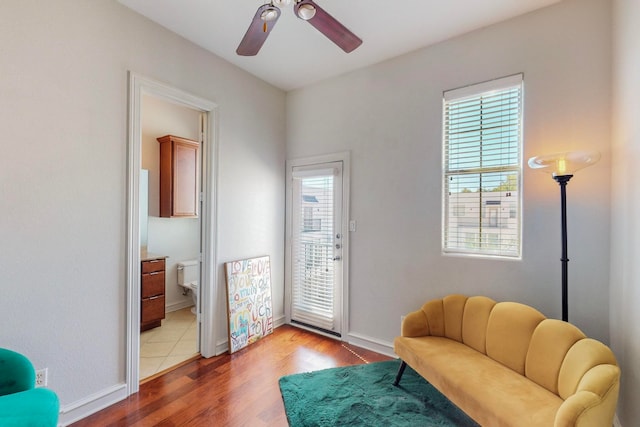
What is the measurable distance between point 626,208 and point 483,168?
36.4 inches

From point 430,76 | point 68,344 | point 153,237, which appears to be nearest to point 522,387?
point 430,76

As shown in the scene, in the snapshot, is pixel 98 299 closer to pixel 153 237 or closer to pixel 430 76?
pixel 153 237

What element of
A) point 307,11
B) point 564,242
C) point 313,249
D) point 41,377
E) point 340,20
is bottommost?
point 41,377

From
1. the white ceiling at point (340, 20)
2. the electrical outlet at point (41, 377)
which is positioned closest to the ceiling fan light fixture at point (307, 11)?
the white ceiling at point (340, 20)

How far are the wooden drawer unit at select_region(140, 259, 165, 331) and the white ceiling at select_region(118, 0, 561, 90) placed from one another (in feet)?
7.98

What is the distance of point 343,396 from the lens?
6.90ft

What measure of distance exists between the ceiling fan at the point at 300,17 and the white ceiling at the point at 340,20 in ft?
1.62

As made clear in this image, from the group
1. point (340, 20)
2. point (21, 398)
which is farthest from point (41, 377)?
point (340, 20)

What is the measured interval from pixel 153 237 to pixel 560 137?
4461mm

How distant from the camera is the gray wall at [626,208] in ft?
4.92

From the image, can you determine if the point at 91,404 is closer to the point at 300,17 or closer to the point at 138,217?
the point at 138,217

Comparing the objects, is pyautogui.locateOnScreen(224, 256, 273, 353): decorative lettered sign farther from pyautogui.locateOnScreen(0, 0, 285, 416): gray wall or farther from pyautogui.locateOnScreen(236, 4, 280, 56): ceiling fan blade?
pyautogui.locateOnScreen(236, 4, 280, 56): ceiling fan blade

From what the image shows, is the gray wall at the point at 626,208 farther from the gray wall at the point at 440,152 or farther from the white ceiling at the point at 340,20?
the white ceiling at the point at 340,20

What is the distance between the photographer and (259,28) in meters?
1.66
